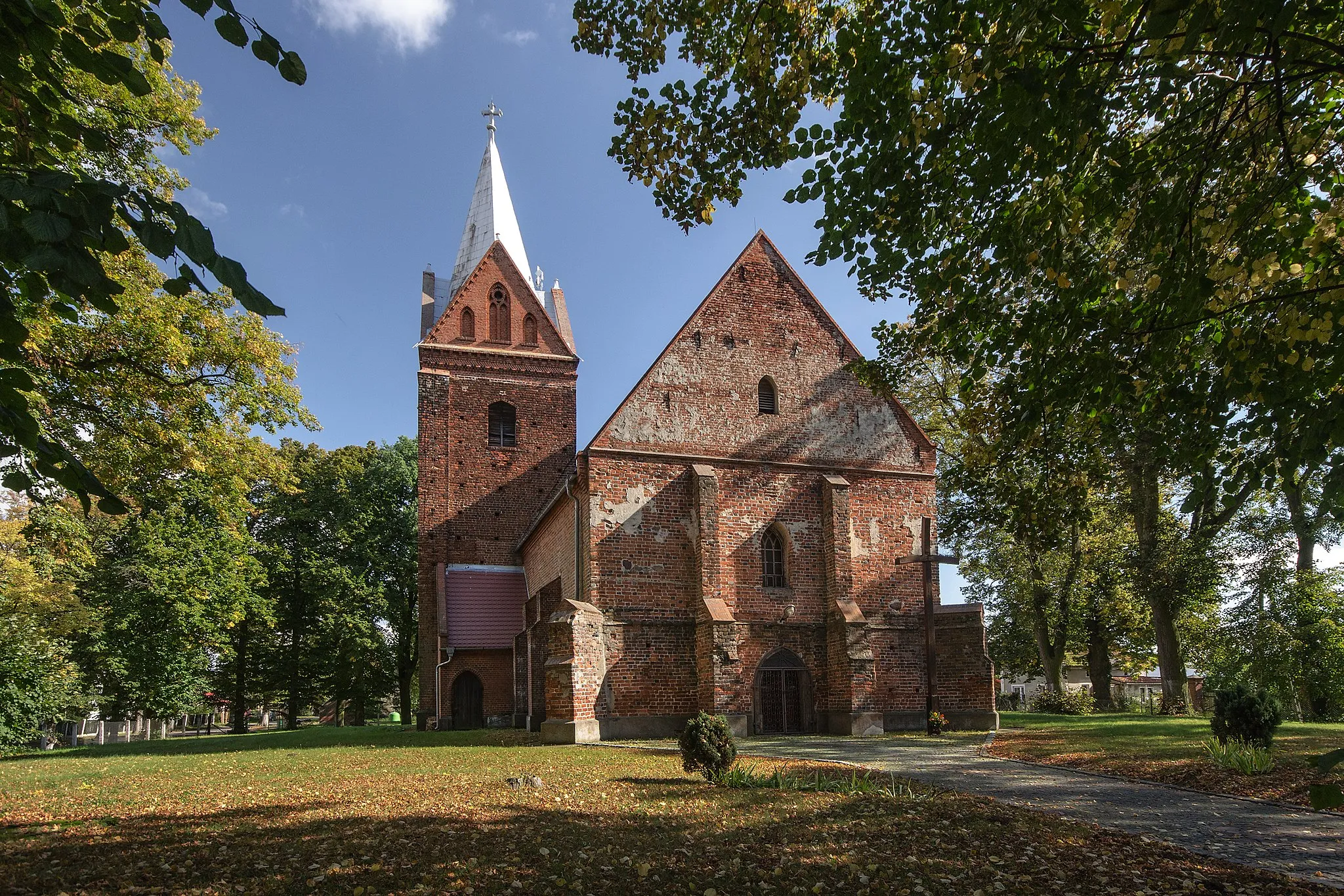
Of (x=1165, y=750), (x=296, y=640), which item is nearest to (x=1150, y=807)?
(x=1165, y=750)

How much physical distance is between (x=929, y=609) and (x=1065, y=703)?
46.2ft

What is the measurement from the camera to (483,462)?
97.5 ft

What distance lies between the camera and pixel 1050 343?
284 inches

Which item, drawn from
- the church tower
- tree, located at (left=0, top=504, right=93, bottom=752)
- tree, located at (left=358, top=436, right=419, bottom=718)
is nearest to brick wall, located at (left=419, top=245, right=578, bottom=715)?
the church tower

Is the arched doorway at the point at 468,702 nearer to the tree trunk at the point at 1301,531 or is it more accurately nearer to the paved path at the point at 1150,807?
the paved path at the point at 1150,807

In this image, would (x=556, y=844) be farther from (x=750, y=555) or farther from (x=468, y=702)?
(x=468, y=702)

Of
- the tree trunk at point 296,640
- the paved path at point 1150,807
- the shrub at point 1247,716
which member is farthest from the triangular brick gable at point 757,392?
the tree trunk at point 296,640

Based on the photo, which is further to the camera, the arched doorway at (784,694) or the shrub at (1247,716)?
the arched doorway at (784,694)

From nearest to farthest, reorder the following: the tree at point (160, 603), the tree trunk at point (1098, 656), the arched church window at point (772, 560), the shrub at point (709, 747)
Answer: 1. the shrub at point (709, 747)
2. the arched church window at point (772, 560)
3. the tree at point (160, 603)
4. the tree trunk at point (1098, 656)

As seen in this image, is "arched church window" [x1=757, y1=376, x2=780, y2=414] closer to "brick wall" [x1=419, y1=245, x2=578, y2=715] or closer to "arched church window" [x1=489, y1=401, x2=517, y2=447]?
"brick wall" [x1=419, y1=245, x2=578, y2=715]

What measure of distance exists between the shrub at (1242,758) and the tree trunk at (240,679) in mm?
37260

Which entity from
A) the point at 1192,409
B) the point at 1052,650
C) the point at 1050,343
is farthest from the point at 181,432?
the point at 1052,650

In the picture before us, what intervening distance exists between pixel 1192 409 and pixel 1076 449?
2.19 m

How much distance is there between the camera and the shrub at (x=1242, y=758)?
11.0 meters
